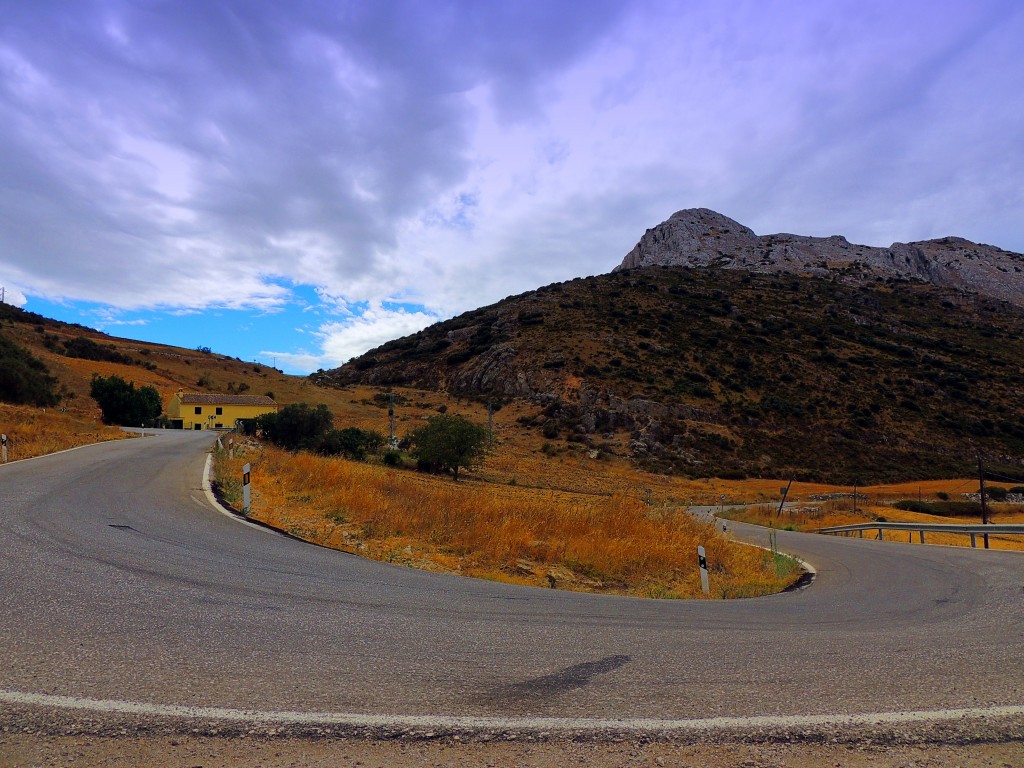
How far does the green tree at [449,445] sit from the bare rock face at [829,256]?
299 feet

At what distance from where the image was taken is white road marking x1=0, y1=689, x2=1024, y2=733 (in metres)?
3.15

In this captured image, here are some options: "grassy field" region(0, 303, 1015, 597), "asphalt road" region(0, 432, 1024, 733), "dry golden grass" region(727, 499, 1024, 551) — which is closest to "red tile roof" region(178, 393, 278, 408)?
"grassy field" region(0, 303, 1015, 597)

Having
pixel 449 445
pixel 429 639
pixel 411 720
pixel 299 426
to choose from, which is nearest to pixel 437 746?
pixel 411 720

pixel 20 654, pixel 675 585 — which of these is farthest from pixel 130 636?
pixel 675 585

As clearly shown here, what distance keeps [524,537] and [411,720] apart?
23.7 feet

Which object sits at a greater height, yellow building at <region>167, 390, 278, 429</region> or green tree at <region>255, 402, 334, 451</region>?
yellow building at <region>167, 390, 278, 429</region>

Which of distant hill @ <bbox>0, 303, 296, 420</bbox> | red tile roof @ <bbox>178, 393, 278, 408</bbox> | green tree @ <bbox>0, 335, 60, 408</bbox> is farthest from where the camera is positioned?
red tile roof @ <bbox>178, 393, 278, 408</bbox>

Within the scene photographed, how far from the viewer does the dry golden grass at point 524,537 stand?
9.34 meters

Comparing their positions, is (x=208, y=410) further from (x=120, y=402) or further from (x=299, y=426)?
(x=299, y=426)

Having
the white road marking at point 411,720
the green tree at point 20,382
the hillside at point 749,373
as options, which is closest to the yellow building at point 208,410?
the hillside at point 749,373

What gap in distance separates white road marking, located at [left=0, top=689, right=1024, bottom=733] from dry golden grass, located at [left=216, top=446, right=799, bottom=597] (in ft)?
17.7

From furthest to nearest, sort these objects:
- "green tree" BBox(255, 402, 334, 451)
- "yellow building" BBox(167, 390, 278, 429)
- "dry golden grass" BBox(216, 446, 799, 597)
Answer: "yellow building" BBox(167, 390, 278, 429) < "green tree" BBox(255, 402, 334, 451) < "dry golden grass" BBox(216, 446, 799, 597)

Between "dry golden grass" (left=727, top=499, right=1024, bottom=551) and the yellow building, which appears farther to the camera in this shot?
the yellow building

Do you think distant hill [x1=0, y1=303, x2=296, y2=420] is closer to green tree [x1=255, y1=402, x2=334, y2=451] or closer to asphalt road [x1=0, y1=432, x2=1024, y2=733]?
green tree [x1=255, y1=402, x2=334, y2=451]
